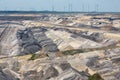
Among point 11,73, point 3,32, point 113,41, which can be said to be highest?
point 11,73

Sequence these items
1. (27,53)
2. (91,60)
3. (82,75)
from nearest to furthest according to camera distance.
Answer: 1. (82,75)
2. (91,60)
3. (27,53)

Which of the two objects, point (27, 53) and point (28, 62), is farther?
point (27, 53)

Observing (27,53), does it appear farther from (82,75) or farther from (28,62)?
(82,75)

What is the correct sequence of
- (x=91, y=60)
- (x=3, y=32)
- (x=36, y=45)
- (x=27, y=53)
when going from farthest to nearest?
1. (x=3, y=32)
2. (x=36, y=45)
3. (x=27, y=53)
4. (x=91, y=60)

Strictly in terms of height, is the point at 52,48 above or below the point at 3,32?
above

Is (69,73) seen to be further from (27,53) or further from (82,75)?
(27,53)

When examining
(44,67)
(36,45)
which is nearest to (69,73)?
(44,67)

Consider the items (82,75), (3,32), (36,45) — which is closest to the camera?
(82,75)

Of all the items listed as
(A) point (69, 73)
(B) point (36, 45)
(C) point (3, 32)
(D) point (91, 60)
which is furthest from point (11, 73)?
(C) point (3, 32)

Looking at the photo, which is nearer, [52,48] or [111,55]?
[111,55]
